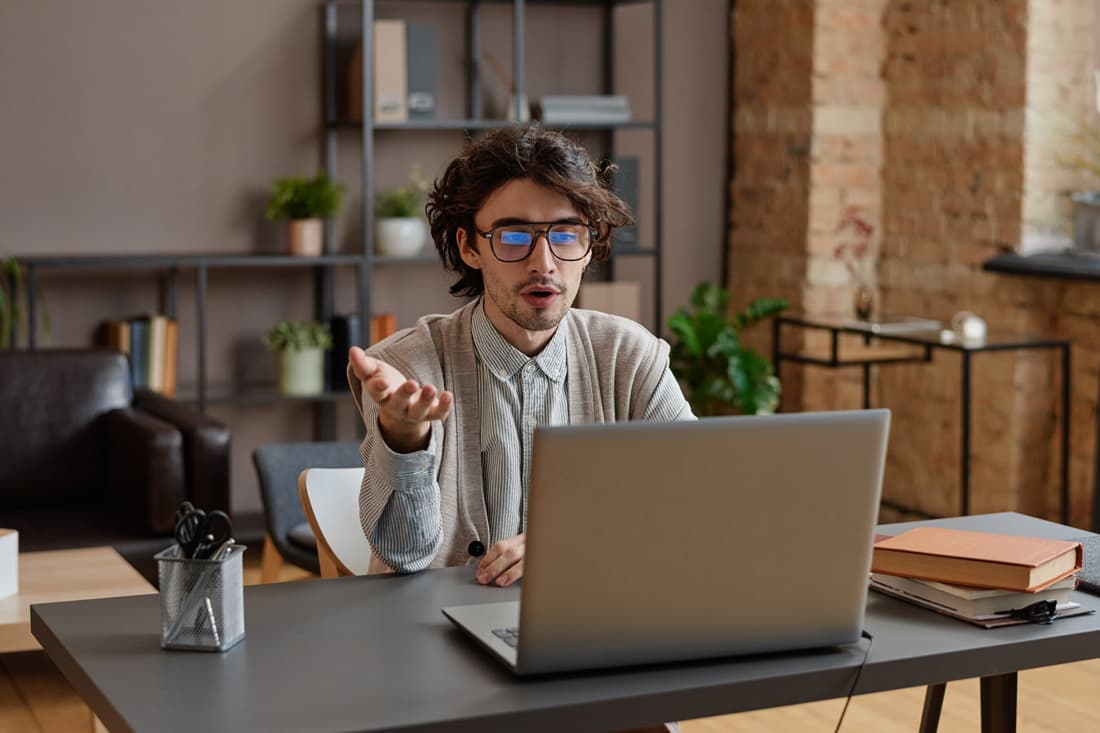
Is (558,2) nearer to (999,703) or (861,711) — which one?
(861,711)

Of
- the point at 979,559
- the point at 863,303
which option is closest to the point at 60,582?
the point at 979,559

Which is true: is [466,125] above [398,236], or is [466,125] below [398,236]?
above

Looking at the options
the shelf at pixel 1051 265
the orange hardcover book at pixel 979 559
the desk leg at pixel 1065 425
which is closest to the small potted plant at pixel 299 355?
the shelf at pixel 1051 265

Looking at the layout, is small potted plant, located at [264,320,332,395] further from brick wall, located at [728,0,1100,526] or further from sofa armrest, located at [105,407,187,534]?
brick wall, located at [728,0,1100,526]

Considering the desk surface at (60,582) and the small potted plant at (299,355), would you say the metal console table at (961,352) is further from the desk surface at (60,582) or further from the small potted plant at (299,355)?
the desk surface at (60,582)

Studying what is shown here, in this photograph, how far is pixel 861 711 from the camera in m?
3.26

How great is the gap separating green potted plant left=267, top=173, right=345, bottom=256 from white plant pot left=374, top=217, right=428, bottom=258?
171mm

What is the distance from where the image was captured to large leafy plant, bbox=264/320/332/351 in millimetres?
4773

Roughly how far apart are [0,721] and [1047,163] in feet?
11.1

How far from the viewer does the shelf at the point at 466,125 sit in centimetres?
479

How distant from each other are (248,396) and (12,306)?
773 millimetres

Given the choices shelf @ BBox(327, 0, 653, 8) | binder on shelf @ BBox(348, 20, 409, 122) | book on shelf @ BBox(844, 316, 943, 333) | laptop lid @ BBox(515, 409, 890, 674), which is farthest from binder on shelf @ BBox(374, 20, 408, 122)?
laptop lid @ BBox(515, 409, 890, 674)

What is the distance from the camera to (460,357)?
6.92 ft

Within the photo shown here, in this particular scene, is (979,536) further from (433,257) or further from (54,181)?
(54,181)
